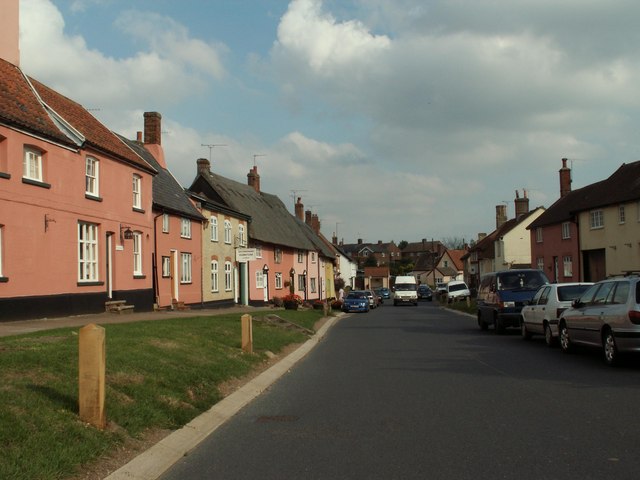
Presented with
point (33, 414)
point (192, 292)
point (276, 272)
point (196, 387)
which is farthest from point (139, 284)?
point (276, 272)

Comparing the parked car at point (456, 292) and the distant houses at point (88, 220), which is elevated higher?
the distant houses at point (88, 220)

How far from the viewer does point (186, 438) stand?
7605 millimetres

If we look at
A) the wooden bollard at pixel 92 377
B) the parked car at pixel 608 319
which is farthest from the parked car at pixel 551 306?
the wooden bollard at pixel 92 377

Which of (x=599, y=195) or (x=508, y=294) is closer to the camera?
(x=508, y=294)

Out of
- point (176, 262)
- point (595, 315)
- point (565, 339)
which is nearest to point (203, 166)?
point (176, 262)

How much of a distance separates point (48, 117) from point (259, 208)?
105ft

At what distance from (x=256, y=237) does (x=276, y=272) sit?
235 inches

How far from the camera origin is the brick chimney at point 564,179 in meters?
53.2

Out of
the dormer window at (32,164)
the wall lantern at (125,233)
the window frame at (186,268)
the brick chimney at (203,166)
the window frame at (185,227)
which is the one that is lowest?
the window frame at (186,268)

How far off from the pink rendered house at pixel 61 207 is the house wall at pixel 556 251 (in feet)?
89.7

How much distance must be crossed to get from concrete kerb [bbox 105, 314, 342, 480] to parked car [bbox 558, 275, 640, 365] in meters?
6.27

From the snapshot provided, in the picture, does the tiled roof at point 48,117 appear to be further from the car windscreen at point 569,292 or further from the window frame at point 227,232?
the car windscreen at point 569,292

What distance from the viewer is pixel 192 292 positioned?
35.3m

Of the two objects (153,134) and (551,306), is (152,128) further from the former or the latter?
(551,306)
